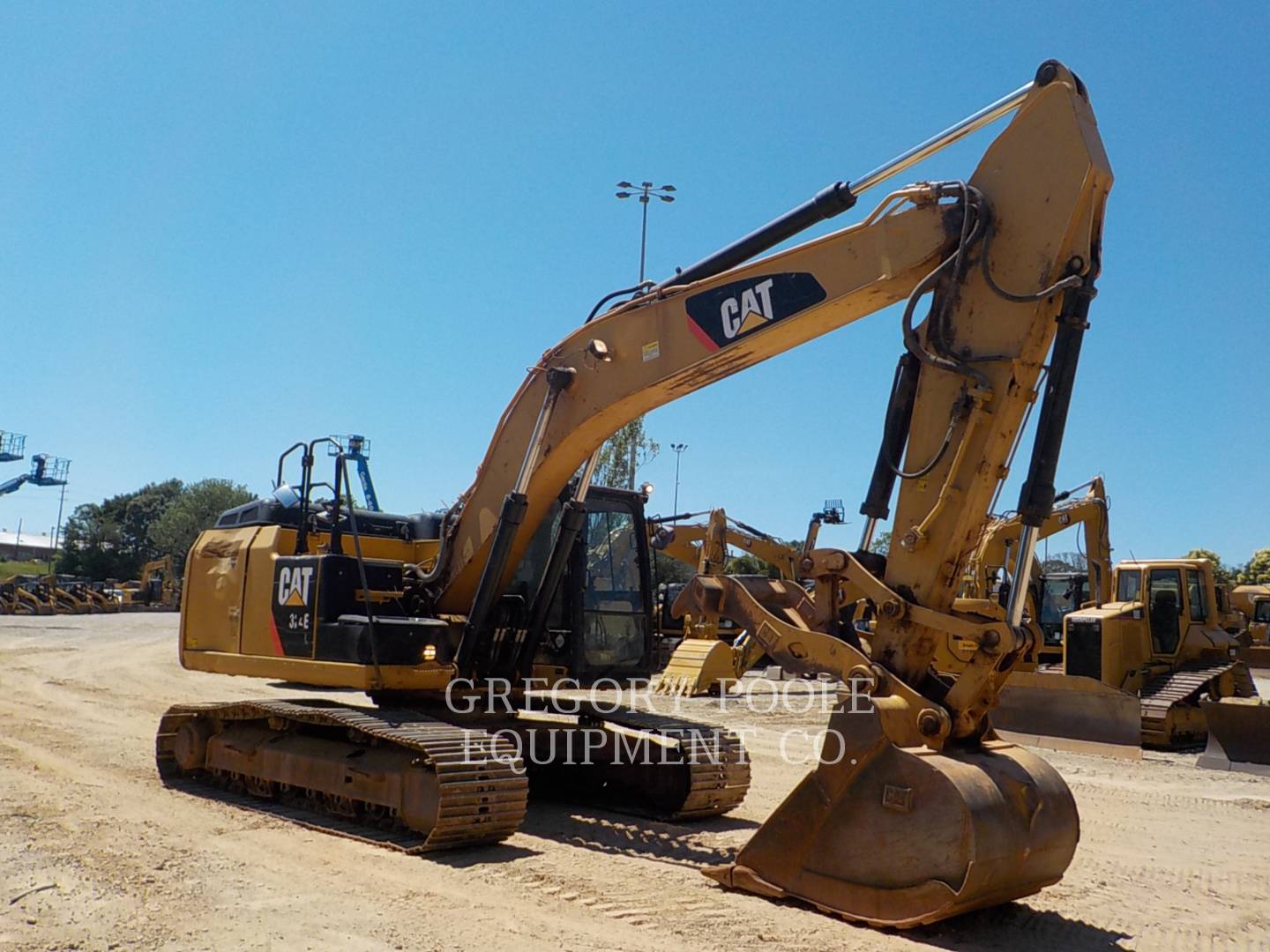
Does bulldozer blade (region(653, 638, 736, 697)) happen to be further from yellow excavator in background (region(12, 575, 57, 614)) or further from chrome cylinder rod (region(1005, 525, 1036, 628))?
yellow excavator in background (region(12, 575, 57, 614))

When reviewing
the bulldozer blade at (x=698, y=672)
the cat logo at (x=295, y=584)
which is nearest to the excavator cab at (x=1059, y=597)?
the bulldozer blade at (x=698, y=672)

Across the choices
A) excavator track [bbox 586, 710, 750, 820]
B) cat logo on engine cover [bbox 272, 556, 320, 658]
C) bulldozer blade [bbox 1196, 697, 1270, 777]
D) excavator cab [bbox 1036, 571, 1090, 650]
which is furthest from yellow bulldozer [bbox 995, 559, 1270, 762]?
cat logo on engine cover [bbox 272, 556, 320, 658]

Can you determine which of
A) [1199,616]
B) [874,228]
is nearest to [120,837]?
[874,228]

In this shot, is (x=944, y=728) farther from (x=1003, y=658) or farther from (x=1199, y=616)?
(x=1199, y=616)

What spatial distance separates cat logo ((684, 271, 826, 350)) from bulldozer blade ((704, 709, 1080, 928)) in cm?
228

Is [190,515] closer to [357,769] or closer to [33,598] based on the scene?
[33,598]

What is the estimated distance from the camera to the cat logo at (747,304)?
6445 millimetres

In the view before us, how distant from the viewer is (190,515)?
63.2 metres

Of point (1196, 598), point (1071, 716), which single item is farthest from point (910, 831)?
point (1196, 598)

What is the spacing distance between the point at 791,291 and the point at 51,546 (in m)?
103

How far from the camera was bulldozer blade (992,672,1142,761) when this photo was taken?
13.2 m

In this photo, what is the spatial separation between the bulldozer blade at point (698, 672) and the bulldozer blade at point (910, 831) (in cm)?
1245

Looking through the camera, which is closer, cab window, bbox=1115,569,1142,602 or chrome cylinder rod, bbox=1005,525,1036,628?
chrome cylinder rod, bbox=1005,525,1036,628

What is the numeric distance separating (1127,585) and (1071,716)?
3573mm
